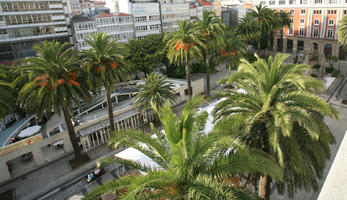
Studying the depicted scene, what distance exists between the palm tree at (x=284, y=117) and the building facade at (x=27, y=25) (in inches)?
2397

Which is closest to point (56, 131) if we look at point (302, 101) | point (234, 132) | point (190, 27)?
point (190, 27)

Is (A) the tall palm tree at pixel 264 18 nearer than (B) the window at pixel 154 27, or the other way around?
(A) the tall palm tree at pixel 264 18

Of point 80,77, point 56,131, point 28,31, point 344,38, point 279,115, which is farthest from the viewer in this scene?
point 28,31

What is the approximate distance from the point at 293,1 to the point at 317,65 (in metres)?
27.6

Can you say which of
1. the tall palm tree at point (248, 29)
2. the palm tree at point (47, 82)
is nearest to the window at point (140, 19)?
the tall palm tree at point (248, 29)

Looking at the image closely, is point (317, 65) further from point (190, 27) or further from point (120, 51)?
point (120, 51)

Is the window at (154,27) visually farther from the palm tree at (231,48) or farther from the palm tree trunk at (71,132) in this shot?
the palm tree trunk at (71,132)

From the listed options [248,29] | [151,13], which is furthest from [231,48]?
[151,13]

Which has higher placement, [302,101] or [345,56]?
[302,101]

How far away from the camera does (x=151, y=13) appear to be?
69875 millimetres

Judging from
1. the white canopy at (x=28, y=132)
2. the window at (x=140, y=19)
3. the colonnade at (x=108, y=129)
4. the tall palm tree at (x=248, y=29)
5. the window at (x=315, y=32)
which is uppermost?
the window at (x=140, y=19)

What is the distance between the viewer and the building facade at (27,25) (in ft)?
180

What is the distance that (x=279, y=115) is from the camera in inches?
414

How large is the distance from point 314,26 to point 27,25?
2878 inches
